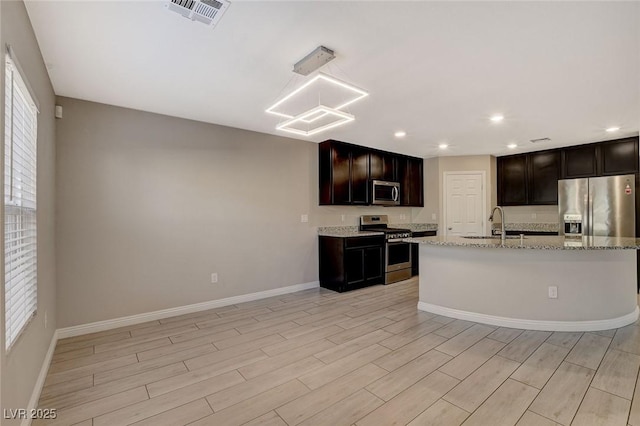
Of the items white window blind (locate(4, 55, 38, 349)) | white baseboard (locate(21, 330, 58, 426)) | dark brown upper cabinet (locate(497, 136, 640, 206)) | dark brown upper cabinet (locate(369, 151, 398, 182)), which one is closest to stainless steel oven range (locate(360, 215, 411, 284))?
dark brown upper cabinet (locate(369, 151, 398, 182))

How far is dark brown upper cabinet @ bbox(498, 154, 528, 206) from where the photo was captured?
5.88 meters

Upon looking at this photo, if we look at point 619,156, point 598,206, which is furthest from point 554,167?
point 598,206

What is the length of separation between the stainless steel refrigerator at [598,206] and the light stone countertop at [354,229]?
7.18 feet

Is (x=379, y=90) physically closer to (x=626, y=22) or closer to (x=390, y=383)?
(x=626, y=22)

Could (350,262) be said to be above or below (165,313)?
Answer: above

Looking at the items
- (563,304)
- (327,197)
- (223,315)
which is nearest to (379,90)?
(327,197)

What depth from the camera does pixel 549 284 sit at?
3154mm

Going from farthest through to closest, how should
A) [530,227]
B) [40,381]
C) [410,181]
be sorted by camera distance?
[410,181]
[530,227]
[40,381]

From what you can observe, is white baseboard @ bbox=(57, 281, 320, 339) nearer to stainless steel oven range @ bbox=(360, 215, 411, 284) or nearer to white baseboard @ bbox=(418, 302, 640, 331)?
stainless steel oven range @ bbox=(360, 215, 411, 284)

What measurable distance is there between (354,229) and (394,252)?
0.83 m

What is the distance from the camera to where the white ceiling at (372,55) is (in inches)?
73.9

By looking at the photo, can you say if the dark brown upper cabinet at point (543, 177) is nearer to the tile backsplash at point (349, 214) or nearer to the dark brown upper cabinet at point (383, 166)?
the tile backsplash at point (349, 214)

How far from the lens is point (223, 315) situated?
3.71 metres

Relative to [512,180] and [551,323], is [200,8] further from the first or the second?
[512,180]
